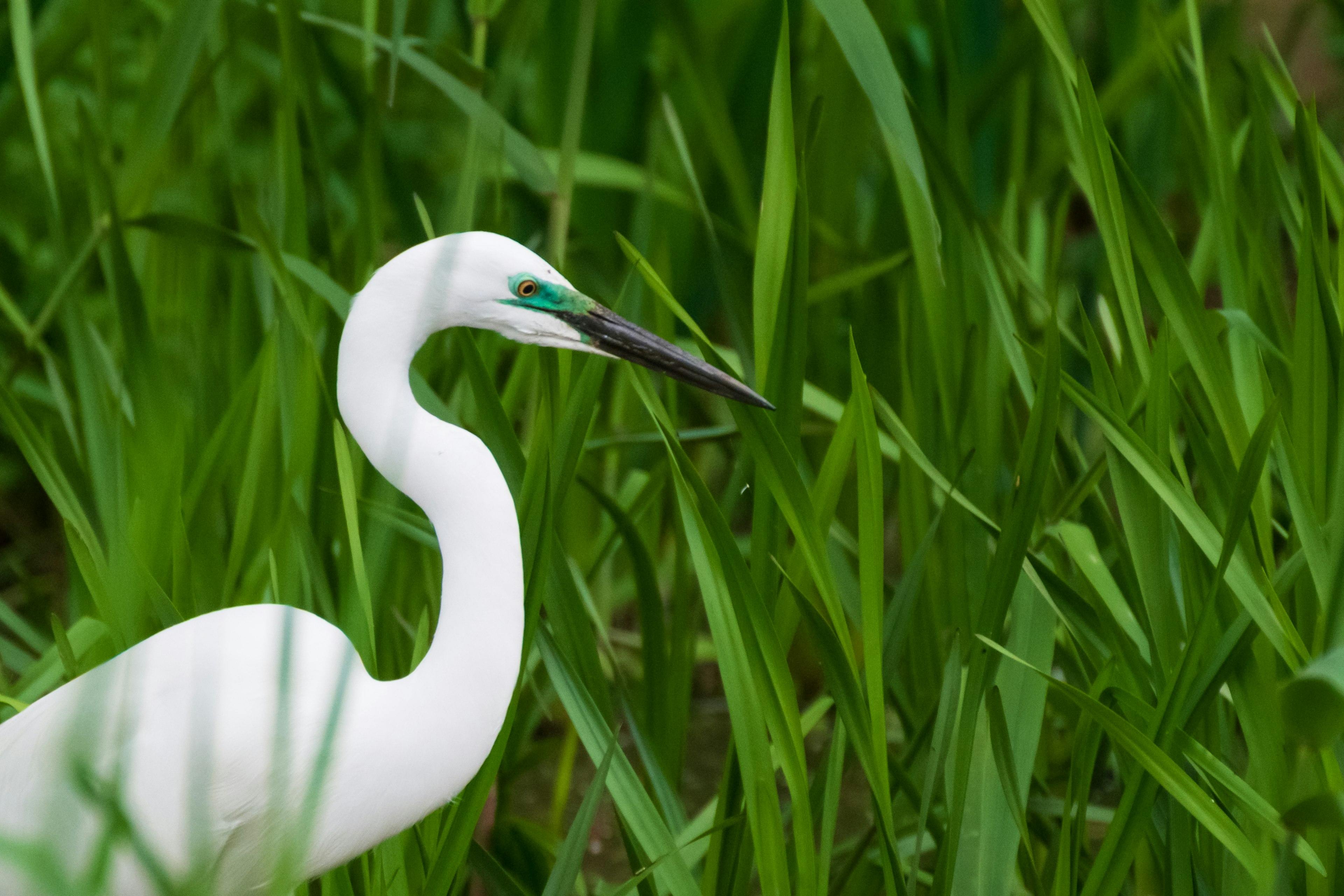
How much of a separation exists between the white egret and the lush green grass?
9 cm

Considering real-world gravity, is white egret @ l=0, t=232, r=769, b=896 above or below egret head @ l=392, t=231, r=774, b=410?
below

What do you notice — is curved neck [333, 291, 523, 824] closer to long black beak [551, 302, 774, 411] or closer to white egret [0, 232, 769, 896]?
white egret [0, 232, 769, 896]

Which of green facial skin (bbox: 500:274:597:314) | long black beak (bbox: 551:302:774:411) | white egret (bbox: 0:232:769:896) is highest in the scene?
green facial skin (bbox: 500:274:597:314)

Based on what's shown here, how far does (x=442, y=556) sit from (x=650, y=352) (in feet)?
0.74

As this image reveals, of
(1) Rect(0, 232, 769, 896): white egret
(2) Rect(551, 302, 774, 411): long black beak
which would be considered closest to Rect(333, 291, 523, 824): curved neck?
(1) Rect(0, 232, 769, 896): white egret

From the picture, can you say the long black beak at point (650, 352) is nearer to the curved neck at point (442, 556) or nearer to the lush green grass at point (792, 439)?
the lush green grass at point (792, 439)

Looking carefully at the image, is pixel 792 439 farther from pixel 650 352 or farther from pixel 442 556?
pixel 442 556

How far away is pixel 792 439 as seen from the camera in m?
1.09

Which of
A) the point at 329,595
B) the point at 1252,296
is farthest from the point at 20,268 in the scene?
the point at 1252,296

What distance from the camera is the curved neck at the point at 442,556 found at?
3.10 ft

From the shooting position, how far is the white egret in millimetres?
940

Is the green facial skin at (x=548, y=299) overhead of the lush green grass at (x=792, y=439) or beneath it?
overhead

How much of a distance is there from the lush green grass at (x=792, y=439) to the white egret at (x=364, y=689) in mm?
87

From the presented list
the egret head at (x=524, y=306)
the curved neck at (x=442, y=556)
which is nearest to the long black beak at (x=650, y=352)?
the egret head at (x=524, y=306)
